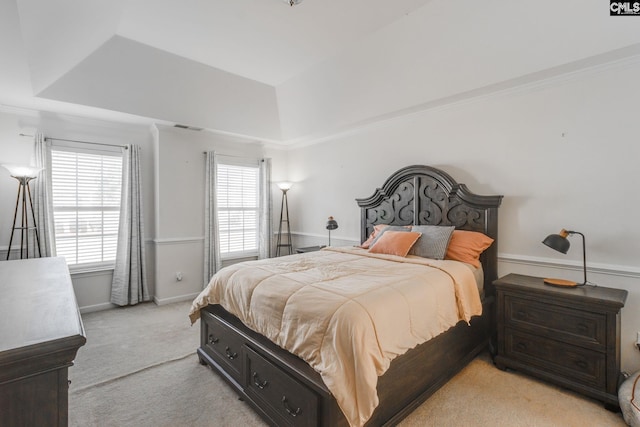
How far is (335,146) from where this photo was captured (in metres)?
4.81

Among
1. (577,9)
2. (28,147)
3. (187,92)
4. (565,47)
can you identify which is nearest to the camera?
(577,9)

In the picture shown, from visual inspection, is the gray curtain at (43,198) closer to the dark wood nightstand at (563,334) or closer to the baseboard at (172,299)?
the baseboard at (172,299)

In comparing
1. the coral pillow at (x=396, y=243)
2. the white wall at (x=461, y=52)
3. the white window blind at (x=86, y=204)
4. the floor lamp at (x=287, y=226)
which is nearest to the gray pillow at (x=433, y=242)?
the coral pillow at (x=396, y=243)

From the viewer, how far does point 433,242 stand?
3012 millimetres

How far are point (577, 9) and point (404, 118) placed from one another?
6.12ft

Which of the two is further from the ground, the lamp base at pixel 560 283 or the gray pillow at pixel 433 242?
the gray pillow at pixel 433 242

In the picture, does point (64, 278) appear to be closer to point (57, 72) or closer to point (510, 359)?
point (57, 72)

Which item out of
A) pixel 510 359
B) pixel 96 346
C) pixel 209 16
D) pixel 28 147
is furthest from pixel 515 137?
pixel 28 147

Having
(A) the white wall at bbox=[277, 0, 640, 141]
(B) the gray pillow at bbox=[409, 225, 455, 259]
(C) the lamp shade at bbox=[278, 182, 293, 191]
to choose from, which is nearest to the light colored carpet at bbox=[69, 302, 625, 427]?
(B) the gray pillow at bbox=[409, 225, 455, 259]

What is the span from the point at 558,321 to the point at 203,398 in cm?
275

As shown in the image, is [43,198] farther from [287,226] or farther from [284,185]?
[287,226]

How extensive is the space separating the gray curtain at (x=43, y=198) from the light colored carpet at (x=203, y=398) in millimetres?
1558

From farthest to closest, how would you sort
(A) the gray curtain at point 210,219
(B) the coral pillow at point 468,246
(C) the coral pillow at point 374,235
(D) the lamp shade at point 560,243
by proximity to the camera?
(A) the gray curtain at point 210,219 → (C) the coral pillow at point 374,235 → (B) the coral pillow at point 468,246 → (D) the lamp shade at point 560,243

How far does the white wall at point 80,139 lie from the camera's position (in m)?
3.50
